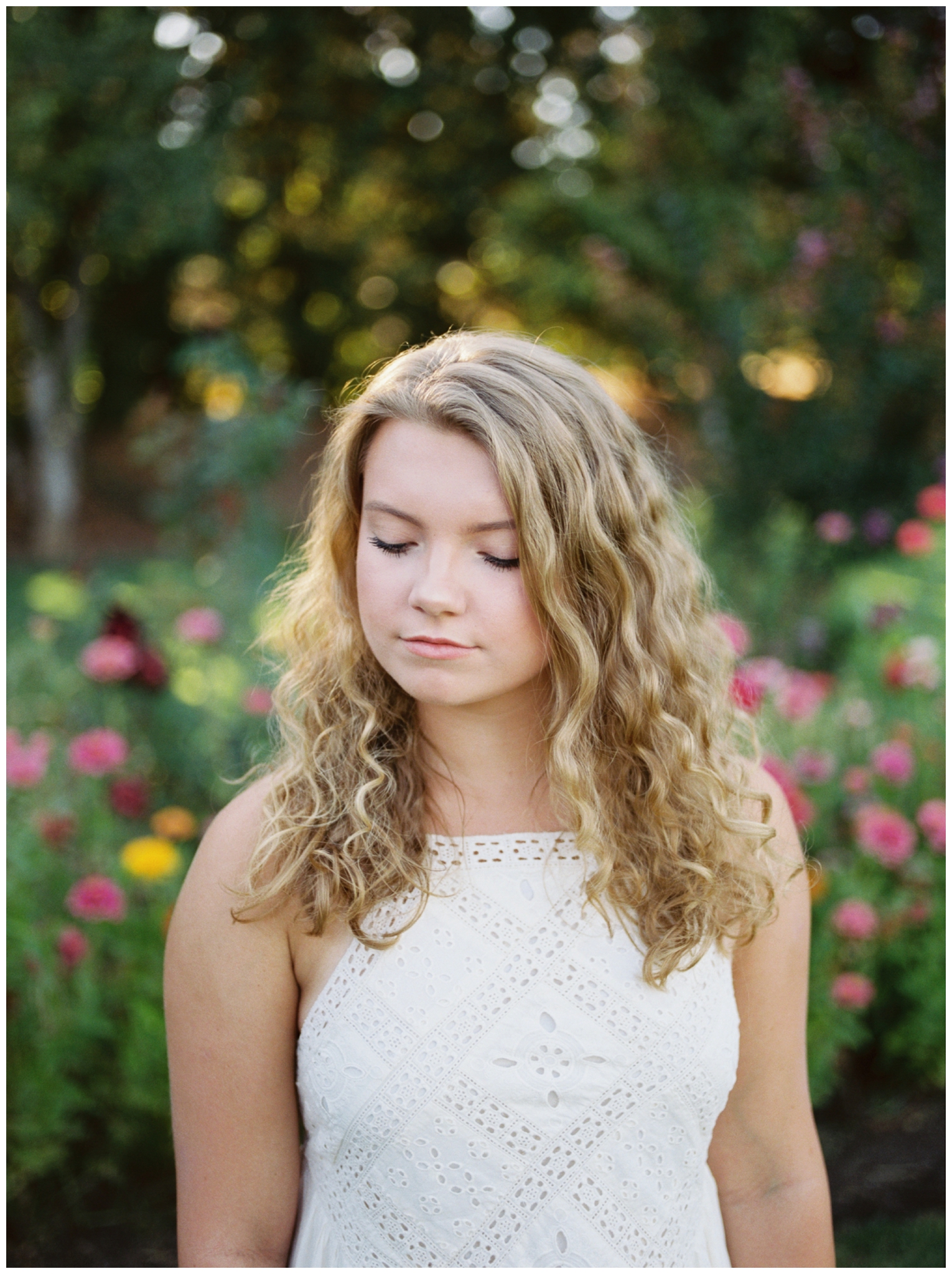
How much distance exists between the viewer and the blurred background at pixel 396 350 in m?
2.53

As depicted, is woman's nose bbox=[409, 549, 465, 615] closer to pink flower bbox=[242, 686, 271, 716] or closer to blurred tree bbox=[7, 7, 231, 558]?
pink flower bbox=[242, 686, 271, 716]

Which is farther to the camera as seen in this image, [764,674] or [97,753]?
[764,674]

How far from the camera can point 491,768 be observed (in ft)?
4.67

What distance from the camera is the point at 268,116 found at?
546 inches

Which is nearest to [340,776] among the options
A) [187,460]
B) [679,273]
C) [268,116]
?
[187,460]

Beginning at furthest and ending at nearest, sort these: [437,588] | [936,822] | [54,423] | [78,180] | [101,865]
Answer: [54,423]
[78,180]
[101,865]
[936,822]
[437,588]

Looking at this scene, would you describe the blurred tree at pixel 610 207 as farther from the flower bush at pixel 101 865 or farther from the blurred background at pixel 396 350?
the flower bush at pixel 101 865

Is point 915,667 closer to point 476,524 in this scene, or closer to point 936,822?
point 936,822

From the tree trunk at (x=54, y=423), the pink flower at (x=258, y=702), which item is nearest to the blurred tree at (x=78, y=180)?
the tree trunk at (x=54, y=423)

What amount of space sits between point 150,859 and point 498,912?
1.41m

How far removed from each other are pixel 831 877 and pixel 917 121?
5.34 meters

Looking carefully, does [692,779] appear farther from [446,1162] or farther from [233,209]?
[233,209]

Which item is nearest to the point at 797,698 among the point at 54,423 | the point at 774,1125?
the point at 774,1125

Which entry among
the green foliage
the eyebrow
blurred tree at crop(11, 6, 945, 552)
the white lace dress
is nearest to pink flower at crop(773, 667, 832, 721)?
the green foliage
